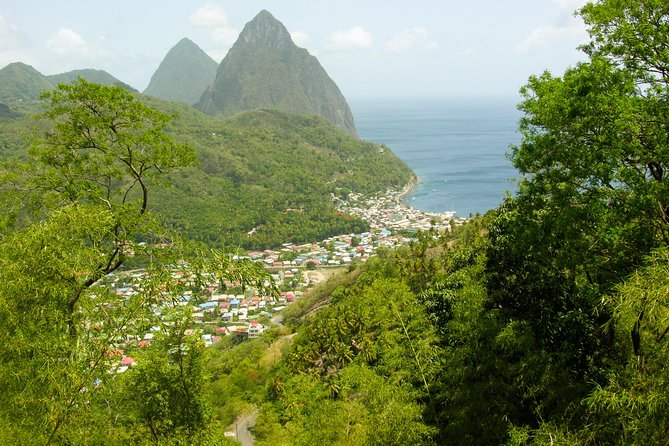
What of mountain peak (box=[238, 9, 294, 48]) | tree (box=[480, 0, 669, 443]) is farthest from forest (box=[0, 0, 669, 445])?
mountain peak (box=[238, 9, 294, 48])

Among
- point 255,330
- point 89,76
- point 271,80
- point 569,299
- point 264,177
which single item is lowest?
point 255,330

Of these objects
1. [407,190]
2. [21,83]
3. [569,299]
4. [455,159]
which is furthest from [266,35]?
[569,299]

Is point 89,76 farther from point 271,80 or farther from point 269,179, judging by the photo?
point 269,179

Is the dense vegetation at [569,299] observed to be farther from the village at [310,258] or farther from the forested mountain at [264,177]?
the forested mountain at [264,177]

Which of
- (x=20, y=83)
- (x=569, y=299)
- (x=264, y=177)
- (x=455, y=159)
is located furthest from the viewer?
(x=20, y=83)

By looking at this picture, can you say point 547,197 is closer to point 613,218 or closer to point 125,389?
point 613,218

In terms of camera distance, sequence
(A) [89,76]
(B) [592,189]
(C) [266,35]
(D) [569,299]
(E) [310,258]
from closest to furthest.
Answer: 1. (B) [592,189]
2. (D) [569,299]
3. (E) [310,258]
4. (C) [266,35]
5. (A) [89,76]
